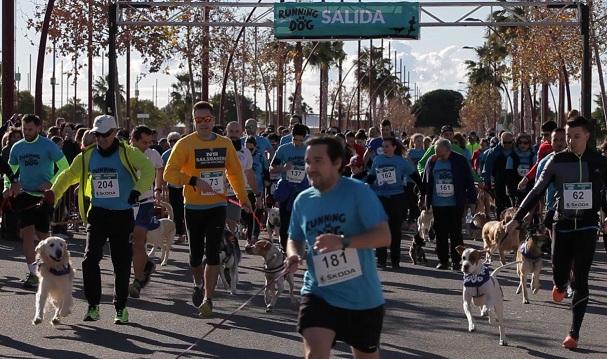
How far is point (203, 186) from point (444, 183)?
19.2ft

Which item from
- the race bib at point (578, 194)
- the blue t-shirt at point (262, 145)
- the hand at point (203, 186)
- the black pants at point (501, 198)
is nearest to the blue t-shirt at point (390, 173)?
the blue t-shirt at point (262, 145)

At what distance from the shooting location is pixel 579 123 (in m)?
9.80

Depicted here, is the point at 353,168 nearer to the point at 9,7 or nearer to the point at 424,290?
the point at 424,290

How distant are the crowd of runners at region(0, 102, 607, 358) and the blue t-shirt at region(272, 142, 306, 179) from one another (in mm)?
20

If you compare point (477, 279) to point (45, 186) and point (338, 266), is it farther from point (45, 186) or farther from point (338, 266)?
point (45, 186)

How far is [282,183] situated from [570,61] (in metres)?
27.0

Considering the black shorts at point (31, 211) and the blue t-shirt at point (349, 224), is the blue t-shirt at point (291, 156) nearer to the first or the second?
the black shorts at point (31, 211)

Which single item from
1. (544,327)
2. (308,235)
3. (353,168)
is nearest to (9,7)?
(353,168)

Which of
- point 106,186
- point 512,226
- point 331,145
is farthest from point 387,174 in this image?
point 331,145

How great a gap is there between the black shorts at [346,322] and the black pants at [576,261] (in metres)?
4.10

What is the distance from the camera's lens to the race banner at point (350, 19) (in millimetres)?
27031

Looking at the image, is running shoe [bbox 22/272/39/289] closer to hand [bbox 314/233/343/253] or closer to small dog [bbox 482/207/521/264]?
small dog [bbox 482/207/521/264]

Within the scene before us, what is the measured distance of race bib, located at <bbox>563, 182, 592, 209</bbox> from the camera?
9984mm

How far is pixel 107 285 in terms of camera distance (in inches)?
554
